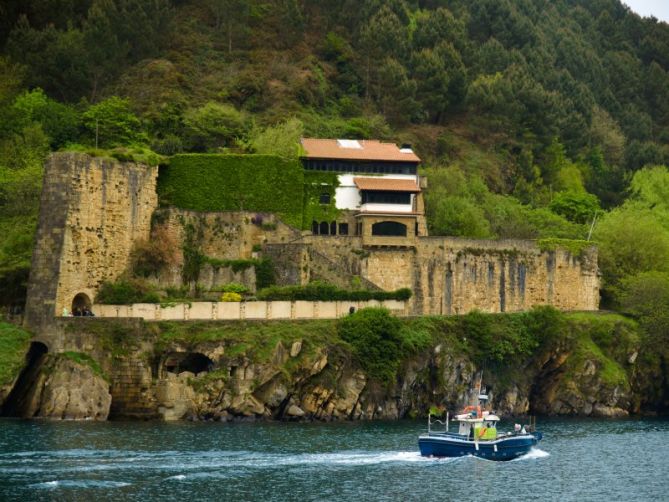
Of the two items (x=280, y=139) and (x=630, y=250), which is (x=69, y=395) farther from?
(x=630, y=250)

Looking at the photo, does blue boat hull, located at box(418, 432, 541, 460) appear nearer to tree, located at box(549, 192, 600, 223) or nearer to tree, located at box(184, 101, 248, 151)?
tree, located at box(184, 101, 248, 151)

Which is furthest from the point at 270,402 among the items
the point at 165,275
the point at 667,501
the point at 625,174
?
the point at 625,174

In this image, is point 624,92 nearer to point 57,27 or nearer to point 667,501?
point 57,27

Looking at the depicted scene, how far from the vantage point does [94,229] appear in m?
94.5

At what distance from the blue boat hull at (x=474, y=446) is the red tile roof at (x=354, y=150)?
34123 mm

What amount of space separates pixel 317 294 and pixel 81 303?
50.3 ft

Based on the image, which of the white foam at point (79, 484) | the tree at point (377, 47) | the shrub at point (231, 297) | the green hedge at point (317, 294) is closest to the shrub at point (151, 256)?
the shrub at point (231, 297)

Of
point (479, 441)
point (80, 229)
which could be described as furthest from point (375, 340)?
point (80, 229)

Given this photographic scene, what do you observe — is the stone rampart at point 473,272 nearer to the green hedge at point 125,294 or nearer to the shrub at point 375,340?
the shrub at point 375,340

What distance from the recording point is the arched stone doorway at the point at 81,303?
304ft

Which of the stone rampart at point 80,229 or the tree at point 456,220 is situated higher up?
the tree at point 456,220

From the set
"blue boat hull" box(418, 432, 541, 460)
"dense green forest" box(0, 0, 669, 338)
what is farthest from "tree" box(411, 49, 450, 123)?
"blue boat hull" box(418, 432, 541, 460)

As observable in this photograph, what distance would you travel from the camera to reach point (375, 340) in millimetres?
90938

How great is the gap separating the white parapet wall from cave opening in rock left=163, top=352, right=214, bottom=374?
3.09 metres
